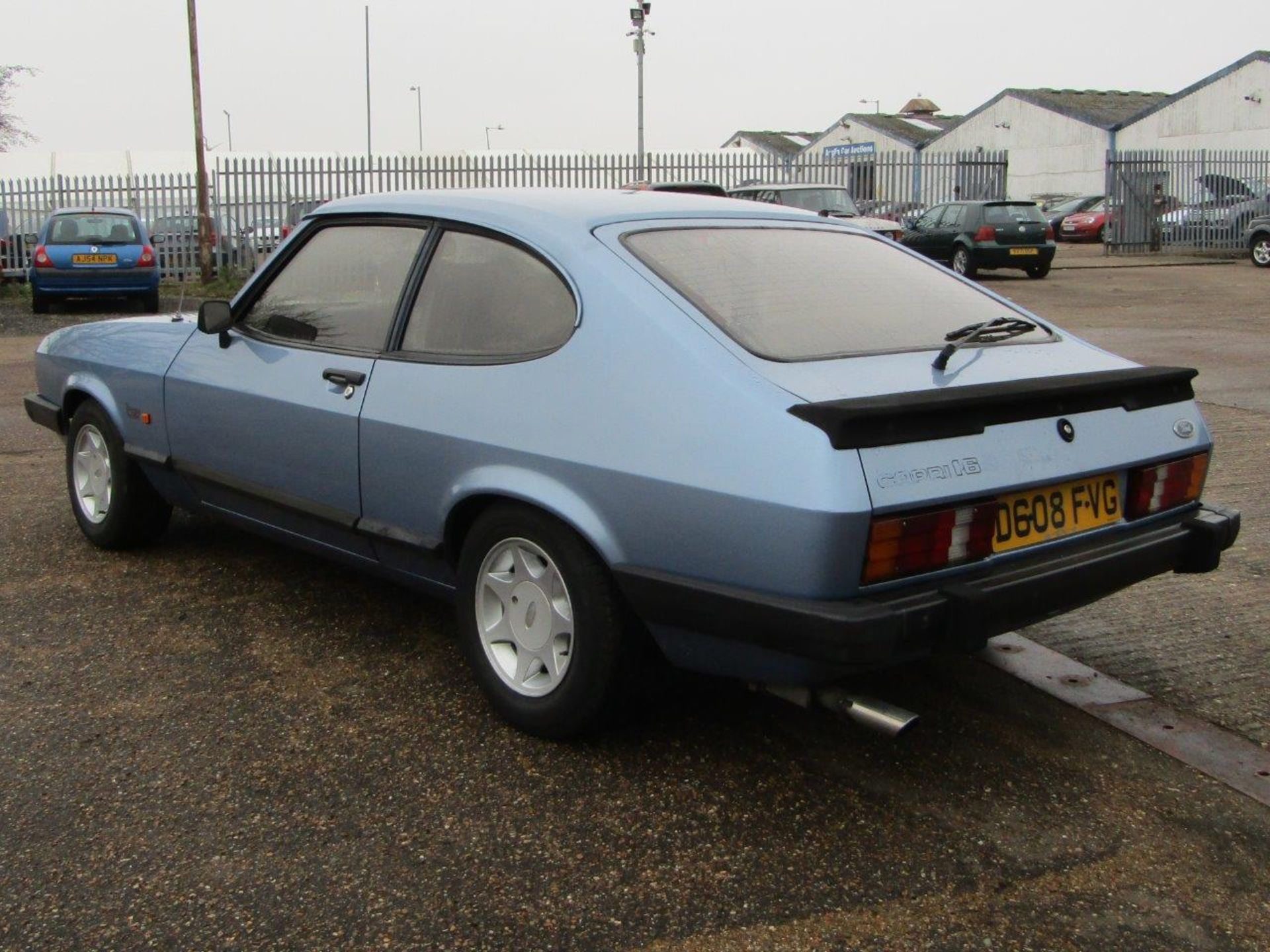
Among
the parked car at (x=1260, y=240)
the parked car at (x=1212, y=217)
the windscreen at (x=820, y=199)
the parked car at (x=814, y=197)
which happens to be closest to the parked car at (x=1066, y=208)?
the parked car at (x=1212, y=217)

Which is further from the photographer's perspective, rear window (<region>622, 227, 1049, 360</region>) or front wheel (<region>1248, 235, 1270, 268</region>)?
front wheel (<region>1248, 235, 1270, 268</region>)

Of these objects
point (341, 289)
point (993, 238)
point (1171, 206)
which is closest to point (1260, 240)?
point (1171, 206)

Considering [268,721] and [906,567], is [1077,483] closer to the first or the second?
[906,567]

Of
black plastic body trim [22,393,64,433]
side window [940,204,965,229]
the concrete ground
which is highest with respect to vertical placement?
side window [940,204,965,229]

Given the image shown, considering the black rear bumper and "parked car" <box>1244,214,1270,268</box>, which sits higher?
"parked car" <box>1244,214,1270,268</box>

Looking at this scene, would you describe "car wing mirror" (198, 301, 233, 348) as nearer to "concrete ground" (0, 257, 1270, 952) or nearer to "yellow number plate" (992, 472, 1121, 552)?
"concrete ground" (0, 257, 1270, 952)

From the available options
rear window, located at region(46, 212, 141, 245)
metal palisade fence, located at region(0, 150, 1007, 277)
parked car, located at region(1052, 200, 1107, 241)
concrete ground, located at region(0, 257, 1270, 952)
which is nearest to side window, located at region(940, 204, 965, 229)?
metal palisade fence, located at region(0, 150, 1007, 277)

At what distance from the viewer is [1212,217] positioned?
99.5 feet

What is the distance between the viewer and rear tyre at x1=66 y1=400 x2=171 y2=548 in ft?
17.2

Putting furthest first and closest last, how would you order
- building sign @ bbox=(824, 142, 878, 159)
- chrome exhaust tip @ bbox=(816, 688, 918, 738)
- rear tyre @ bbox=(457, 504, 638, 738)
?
building sign @ bbox=(824, 142, 878, 159) → rear tyre @ bbox=(457, 504, 638, 738) → chrome exhaust tip @ bbox=(816, 688, 918, 738)

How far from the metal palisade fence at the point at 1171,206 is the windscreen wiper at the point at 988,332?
1111 inches

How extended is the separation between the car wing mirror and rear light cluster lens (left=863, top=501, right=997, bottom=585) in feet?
8.61

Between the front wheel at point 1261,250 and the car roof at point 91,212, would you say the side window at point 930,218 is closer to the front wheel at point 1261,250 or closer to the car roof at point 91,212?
the front wheel at point 1261,250

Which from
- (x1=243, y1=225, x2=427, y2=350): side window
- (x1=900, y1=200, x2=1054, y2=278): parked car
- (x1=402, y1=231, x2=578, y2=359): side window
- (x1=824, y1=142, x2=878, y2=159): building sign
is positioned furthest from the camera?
(x1=824, y1=142, x2=878, y2=159): building sign
